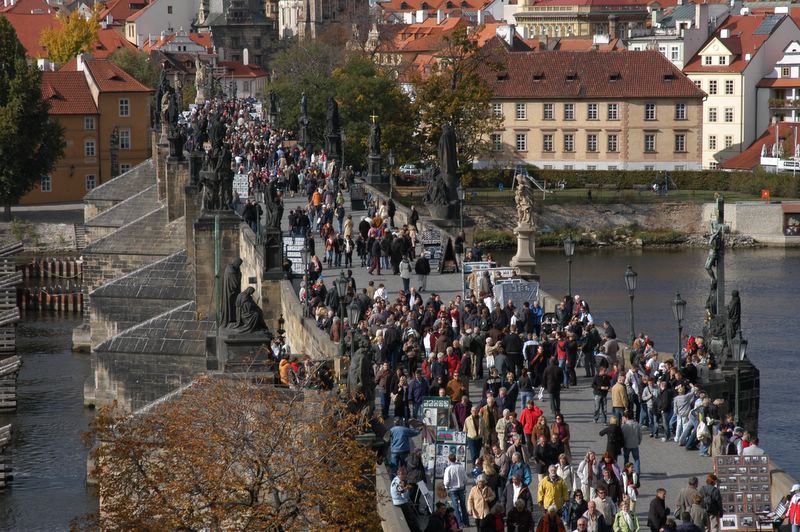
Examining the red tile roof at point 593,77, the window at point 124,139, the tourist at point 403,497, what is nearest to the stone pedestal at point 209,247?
the tourist at point 403,497

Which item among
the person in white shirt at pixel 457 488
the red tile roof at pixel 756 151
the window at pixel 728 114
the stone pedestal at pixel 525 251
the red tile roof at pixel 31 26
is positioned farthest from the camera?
the red tile roof at pixel 31 26

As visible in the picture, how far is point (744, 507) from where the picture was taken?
953 inches

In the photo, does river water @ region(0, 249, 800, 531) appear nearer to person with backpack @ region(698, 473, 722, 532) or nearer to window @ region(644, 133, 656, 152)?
window @ region(644, 133, 656, 152)

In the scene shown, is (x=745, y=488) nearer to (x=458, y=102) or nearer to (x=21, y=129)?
(x=458, y=102)

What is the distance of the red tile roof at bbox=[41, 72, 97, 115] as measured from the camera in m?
95.6

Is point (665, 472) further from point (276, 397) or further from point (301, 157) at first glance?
point (301, 157)

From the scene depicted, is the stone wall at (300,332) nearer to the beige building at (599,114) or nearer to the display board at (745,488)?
the display board at (745,488)

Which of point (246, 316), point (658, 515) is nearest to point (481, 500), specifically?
point (658, 515)

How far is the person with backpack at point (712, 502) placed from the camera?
23719 mm

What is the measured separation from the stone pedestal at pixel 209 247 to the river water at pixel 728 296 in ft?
46.3

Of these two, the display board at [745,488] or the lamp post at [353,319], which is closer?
the display board at [745,488]

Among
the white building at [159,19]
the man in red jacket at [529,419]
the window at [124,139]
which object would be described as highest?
the white building at [159,19]

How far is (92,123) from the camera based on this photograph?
96.4 meters

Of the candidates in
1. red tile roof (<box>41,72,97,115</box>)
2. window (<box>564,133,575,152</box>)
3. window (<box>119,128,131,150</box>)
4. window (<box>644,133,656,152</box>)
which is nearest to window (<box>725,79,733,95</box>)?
window (<box>644,133,656,152</box>)
